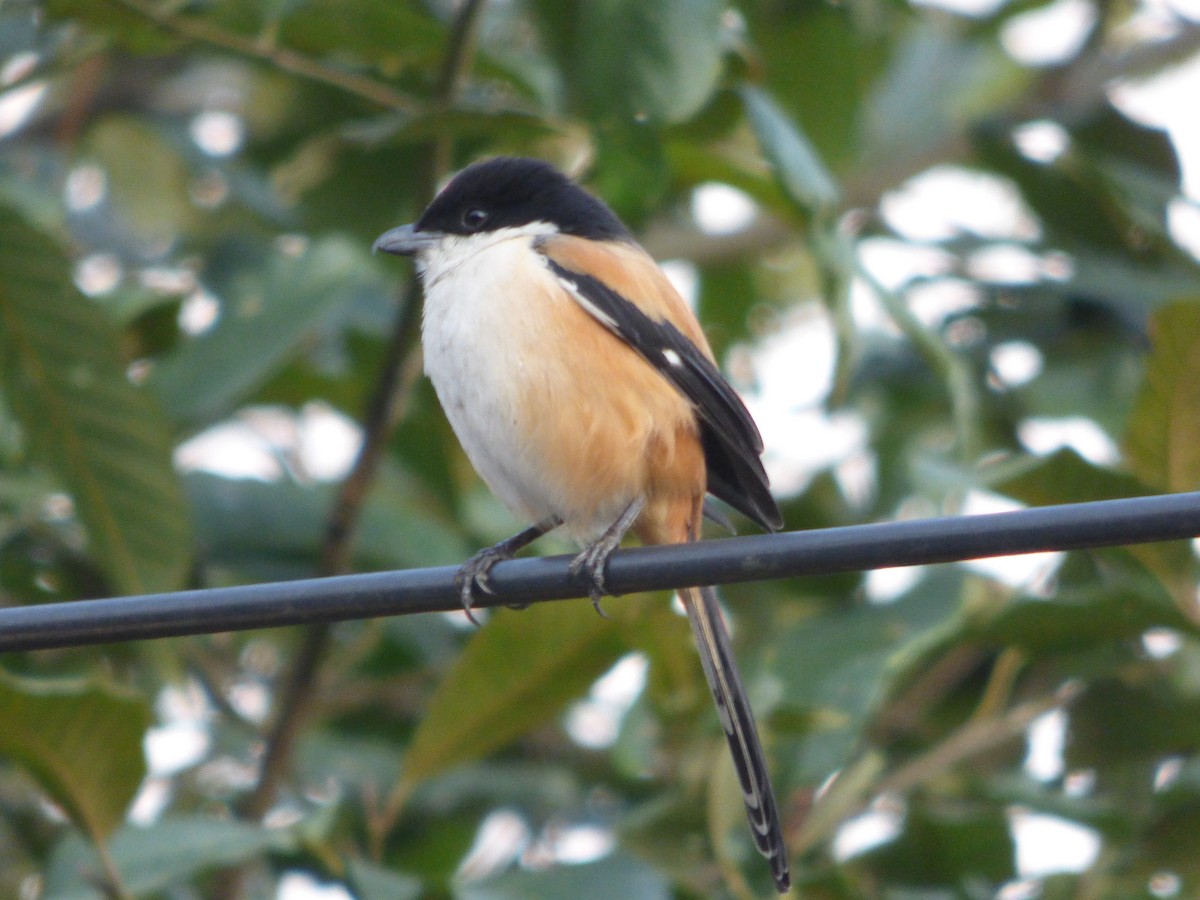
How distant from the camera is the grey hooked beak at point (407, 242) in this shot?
4.18 meters

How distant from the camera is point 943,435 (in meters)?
5.66

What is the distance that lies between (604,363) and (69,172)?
358 cm

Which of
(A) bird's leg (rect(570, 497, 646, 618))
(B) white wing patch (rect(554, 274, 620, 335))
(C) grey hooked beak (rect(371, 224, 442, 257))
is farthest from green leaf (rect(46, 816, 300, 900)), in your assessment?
(C) grey hooked beak (rect(371, 224, 442, 257))

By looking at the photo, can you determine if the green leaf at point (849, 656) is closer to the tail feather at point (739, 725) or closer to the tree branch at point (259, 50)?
the tail feather at point (739, 725)

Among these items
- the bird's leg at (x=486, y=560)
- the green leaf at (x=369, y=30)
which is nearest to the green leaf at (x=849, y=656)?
the bird's leg at (x=486, y=560)

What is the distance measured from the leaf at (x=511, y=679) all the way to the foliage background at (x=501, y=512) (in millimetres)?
10

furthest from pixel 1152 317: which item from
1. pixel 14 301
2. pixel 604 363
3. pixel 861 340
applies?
pixel 14 301

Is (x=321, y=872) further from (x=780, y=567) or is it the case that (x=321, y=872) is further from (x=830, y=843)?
(x=780, y=567)

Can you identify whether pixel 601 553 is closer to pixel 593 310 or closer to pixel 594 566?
pixel 594 566

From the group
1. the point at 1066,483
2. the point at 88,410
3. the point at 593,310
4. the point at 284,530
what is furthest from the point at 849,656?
the point at 88,410

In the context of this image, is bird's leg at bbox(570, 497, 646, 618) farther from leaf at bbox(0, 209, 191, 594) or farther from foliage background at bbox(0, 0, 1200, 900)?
leaf at bbox(0, 209, 191, 594)

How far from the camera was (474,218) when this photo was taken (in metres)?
4.20

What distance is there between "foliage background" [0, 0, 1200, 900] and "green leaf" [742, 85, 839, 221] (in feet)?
0.05

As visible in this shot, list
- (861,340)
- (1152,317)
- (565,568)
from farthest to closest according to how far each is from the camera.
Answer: (861,340), (1152,317), (565,568)
